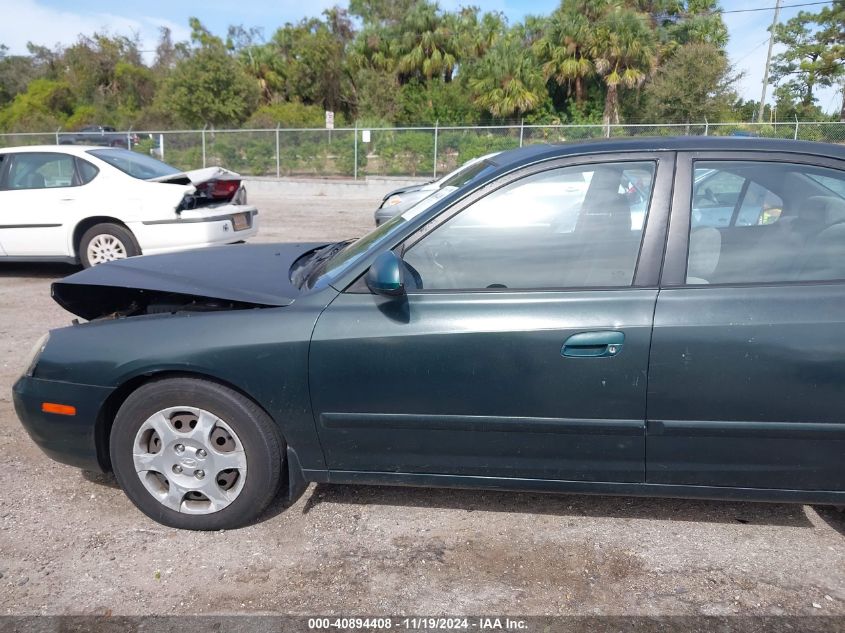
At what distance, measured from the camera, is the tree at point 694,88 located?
91.7ft

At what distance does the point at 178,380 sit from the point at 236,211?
5.24 meters

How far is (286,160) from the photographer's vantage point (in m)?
→ 22.8

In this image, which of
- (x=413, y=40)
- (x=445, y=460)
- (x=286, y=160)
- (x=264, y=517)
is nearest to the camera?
(x=445, y=460)

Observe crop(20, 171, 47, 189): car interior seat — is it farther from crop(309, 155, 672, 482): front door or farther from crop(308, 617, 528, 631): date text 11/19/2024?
crop(308, 617, 528, 631): date text 11/19/2024

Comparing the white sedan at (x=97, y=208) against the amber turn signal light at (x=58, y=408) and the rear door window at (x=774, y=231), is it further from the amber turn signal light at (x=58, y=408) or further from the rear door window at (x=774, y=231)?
the rear door window at (x=774, y=231)

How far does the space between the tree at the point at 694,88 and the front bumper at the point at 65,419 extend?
29072 millimetres

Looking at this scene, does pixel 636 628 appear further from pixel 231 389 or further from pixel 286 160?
pixel 286 160

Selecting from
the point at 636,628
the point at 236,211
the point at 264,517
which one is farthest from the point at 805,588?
the point at 236,211

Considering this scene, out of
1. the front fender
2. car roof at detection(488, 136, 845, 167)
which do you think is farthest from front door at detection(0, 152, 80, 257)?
car roof at detection(488, 136, 845, 167)

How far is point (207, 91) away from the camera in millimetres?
32531

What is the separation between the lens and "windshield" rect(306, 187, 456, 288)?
297 cm

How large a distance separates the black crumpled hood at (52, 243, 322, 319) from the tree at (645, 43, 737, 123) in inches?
1106

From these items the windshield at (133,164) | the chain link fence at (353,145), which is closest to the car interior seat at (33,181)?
the windshield at (133,164)

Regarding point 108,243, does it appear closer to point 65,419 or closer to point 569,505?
point 65,419
